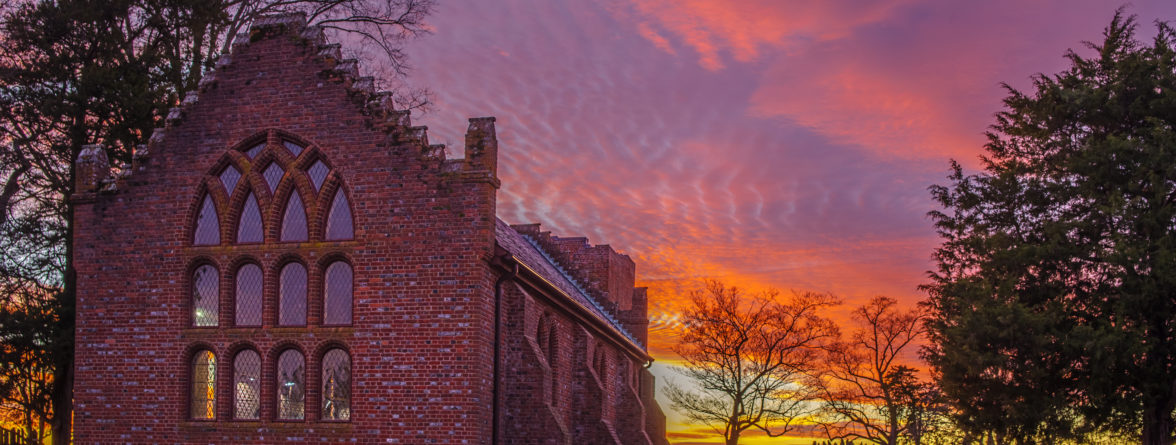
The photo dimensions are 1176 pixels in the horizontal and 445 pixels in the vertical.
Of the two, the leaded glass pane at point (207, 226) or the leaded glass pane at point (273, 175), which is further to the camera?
the leaded glass pane at point (207, 226)

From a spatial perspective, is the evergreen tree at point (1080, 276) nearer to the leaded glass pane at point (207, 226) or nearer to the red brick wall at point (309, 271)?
the red brick wall at point (309, 271)

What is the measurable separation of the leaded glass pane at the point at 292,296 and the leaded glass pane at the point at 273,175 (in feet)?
5.66

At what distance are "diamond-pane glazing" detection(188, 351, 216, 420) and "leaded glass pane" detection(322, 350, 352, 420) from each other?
2.51 meters

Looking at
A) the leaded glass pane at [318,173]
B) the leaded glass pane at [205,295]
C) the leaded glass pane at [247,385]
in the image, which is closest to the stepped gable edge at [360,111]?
the leaded glass pane at [318,173]

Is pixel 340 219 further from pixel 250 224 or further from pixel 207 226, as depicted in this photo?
pixel 207 226

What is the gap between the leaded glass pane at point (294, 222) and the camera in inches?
821

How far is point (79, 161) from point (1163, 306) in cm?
2522

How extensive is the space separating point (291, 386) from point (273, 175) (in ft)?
A: 14.6

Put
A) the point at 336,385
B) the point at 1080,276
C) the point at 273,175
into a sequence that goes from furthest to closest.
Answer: the point at 1080,276 < the point at 273,175 < the point at 336,385

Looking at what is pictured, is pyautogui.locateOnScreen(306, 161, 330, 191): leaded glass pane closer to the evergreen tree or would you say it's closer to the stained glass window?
the stained glass window

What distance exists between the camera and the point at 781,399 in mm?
43625

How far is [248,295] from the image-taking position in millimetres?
21109

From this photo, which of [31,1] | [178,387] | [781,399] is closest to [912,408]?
[781,399]

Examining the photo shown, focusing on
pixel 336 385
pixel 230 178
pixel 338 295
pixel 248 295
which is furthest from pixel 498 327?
pixel 230 178
